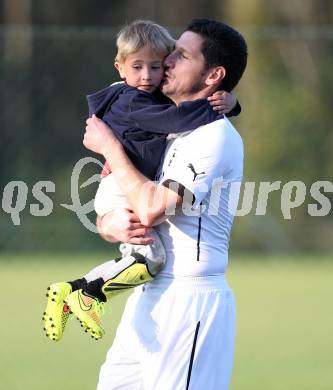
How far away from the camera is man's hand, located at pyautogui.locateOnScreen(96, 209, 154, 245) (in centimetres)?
477

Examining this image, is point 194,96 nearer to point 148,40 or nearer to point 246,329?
point 148,40

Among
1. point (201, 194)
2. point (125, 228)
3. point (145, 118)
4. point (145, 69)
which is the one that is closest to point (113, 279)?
point (125, 228)

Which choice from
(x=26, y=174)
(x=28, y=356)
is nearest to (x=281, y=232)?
(x=26, y=174)

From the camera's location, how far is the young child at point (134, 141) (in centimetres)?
477

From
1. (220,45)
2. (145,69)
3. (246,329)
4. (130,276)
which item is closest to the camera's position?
(130,276)

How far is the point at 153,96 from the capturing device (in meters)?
5.06

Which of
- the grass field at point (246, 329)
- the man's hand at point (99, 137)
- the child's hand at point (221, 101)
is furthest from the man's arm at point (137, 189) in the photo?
the grass field at point (246, 329)

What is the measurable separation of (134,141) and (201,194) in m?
0.45

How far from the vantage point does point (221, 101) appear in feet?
15.9

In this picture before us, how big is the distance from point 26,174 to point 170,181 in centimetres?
787

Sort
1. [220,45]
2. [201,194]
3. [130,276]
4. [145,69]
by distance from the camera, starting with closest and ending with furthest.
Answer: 1. [201,194]
2. [130,276]
3. [220,45]
4. [145,69]

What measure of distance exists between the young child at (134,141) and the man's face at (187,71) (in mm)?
87

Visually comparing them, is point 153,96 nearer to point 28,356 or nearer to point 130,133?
point 130,133

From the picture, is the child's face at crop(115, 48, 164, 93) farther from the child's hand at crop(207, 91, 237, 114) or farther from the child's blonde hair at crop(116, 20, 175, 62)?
the child's hand at crop(207, 91, 237, 114)
